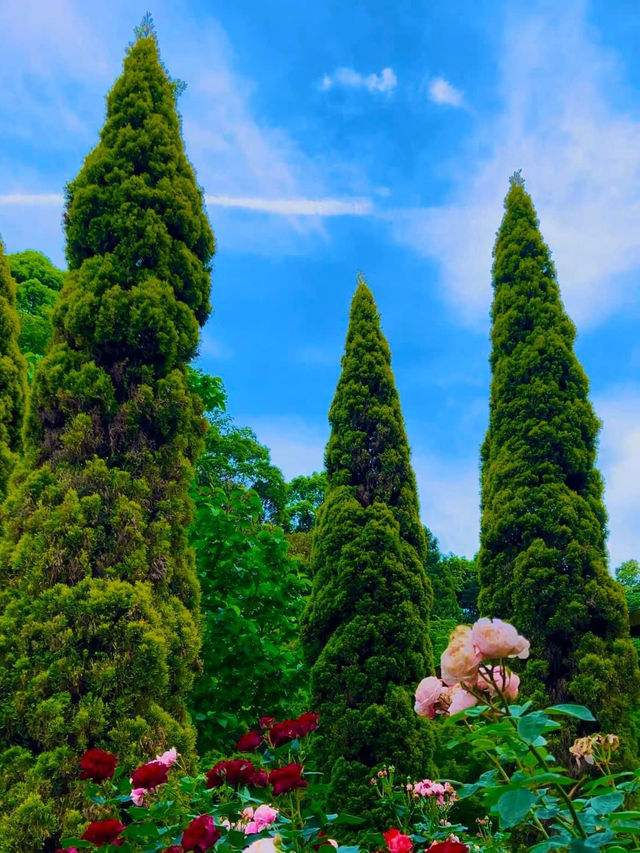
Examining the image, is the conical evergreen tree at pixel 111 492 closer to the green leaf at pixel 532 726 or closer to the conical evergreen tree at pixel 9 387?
the conical evergreen tree at pixel 9 387

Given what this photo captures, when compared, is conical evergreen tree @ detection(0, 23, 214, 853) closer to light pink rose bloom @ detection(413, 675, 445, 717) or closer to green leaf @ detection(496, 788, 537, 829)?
light pink rose bloom @ detection(413, 675, 445, 717)

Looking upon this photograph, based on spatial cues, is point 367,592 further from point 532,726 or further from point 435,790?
point 532,726

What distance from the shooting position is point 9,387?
6680mm

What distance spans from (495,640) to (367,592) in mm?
6082

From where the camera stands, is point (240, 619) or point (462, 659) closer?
point (462, 659)

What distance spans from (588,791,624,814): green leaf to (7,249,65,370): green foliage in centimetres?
1630

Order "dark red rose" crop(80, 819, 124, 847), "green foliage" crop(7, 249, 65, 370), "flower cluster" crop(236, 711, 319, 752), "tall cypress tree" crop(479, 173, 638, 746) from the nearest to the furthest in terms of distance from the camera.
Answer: "dark red rose" crop(80, 819, 124, 847) < "flower cluster" crop(236, 711, 319, 752) < "tall cypress tree" crop(479, 173, 638, 746) < "green foliage" crop(7, 249, 65, 370)

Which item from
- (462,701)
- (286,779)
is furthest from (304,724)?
(462,701)

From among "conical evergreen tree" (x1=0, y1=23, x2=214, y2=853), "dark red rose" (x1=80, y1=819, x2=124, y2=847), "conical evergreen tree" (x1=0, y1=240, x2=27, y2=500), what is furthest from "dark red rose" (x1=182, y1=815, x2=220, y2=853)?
"conical evergreen tree" (x1=0, y1=240, x2=27, y2=500)

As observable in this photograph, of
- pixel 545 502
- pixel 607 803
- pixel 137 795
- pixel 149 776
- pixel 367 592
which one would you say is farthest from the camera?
pixel 545 502

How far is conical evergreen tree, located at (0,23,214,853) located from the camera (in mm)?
3889

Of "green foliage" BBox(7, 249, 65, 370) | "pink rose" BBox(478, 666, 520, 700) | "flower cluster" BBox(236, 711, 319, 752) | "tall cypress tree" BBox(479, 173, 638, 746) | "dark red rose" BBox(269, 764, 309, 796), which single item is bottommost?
"dark red rose" BBox(269, 764, 309, 796)

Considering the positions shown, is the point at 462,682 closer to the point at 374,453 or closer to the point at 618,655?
the point at 618,655

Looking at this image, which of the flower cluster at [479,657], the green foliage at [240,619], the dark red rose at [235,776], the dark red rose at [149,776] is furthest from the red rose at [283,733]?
the green foliage at [240,619]
